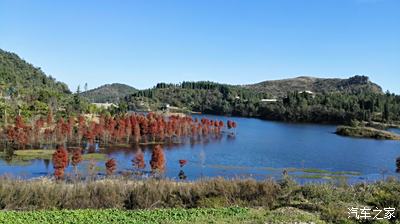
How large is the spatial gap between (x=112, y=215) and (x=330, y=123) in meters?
150

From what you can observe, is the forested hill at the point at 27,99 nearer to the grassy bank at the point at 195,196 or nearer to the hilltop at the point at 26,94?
the hilltop at the point at 26,94

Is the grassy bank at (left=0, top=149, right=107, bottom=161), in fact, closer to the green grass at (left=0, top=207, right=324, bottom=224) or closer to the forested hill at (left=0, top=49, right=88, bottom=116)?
the forested hill at (left=0, top=49, right=88, bottom=116)

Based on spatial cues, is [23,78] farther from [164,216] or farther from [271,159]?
[164,216]

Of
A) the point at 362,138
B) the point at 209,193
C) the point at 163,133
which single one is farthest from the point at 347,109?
the point at 209,193

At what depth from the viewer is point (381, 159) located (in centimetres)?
6956

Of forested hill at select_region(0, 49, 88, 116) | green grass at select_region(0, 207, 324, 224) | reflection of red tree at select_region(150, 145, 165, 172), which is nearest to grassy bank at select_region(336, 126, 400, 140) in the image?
forested hill at select_region(0, 49, 88, 116)

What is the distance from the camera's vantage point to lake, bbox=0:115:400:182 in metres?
52.1

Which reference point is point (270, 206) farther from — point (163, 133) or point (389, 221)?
point (163, 133)

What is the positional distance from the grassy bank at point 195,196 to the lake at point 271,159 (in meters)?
22.7

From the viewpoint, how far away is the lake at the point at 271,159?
5209cm

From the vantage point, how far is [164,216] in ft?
40.2

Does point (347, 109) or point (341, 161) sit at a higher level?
point (347, 109)

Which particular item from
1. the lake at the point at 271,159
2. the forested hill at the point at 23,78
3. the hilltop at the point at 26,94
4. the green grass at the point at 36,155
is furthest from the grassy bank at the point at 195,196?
the forested hill at the point at 23,78

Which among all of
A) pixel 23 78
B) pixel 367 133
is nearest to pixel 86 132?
pixel 367 133
